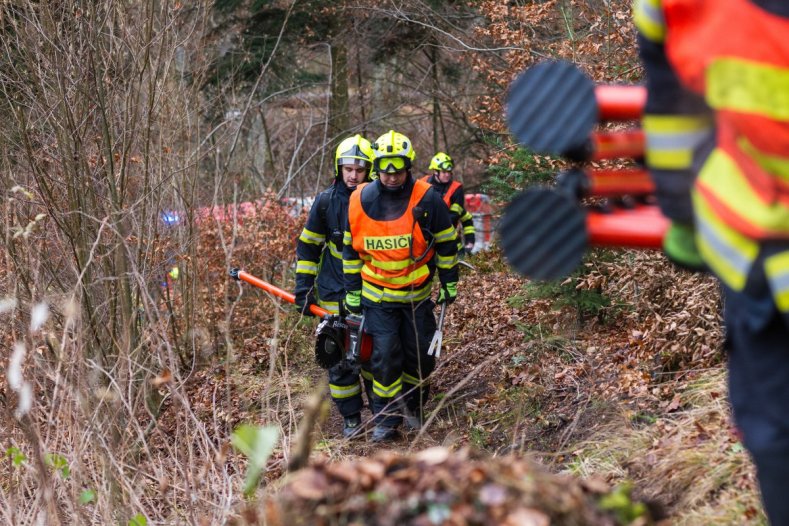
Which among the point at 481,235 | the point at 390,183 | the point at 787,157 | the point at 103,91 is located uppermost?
the point at 787,157

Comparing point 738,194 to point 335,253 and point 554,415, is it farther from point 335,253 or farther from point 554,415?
point 335,253

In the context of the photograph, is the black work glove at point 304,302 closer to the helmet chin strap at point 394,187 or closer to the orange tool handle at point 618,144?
the helmet chin strap at point 394,187

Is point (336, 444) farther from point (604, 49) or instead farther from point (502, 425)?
point (604, 49)

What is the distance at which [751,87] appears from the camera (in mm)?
1814

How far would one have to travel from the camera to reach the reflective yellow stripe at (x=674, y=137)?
6.58 ft

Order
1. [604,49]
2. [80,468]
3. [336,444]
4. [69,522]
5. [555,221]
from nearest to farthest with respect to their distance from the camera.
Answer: [555,221] < [80,468] < [69,522] < [336,444] < [604,49]

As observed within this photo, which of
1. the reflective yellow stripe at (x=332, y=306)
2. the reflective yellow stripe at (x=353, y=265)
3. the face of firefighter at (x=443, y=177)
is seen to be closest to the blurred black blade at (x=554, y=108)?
the reflective yellow stripe at (x=353, y=265)

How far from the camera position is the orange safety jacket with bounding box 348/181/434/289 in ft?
21.0

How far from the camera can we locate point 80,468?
374cm

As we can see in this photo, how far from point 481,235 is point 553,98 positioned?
1380 centimetres

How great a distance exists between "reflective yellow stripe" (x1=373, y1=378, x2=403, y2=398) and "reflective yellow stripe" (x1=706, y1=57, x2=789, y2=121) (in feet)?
16.2

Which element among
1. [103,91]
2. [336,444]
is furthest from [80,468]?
[103,91]

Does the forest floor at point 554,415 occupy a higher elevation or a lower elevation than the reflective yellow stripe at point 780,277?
lower

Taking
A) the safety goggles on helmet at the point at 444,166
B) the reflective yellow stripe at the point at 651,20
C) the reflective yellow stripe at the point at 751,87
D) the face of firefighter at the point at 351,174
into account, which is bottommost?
the safety goggles on helmet at the point at 444,166
